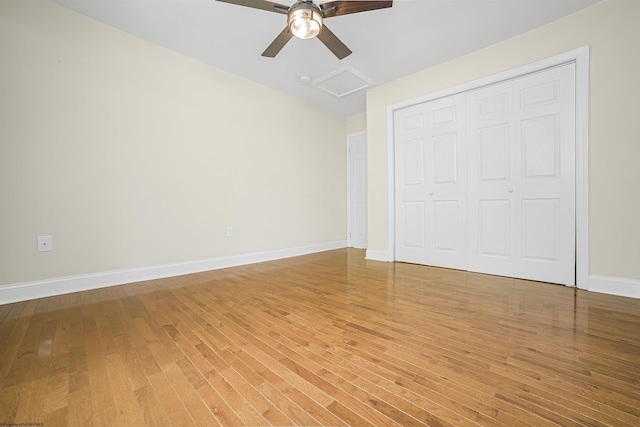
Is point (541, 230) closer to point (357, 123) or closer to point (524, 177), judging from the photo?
point (524, 177)

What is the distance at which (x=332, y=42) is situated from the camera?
2174 mm

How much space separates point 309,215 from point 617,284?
374 cm

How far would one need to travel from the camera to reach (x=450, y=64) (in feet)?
10.5

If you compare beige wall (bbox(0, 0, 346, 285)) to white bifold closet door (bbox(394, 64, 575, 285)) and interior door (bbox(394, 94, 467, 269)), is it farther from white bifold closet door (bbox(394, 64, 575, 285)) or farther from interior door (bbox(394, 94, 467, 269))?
white bifold closet door (bbox(394, 64, 575, 285))

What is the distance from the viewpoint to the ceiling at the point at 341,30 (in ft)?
7.64

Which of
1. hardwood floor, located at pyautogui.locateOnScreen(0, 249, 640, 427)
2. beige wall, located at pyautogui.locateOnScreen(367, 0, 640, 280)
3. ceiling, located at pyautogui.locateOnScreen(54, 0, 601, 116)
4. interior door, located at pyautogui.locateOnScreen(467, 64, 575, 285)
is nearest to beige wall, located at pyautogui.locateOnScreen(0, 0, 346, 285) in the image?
ceiling, located at pyautogui.locateOnScreen(54, 0, 601, 116)

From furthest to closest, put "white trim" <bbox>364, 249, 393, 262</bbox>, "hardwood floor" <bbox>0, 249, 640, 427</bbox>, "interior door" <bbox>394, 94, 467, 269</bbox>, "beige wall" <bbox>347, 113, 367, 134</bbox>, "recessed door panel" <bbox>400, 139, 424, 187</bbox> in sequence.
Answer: "beige wall" <bbox>347, 113, 367, 134</bbox>
"white trim" <bbox>364, 249, 393, 262</bbox>
"recessed door panel" <bbox>400, 139, 424, 187</bbox>
"interior door" <bbox>394, 94, 467, 269</bbox>
"hardwood floor" <bbox>0, 249, 640, 427</bbox>

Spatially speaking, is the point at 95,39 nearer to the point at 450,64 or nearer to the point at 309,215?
the point at 309,215

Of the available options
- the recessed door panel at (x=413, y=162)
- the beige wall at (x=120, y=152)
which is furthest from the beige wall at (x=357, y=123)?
the beige wall at (x=120, y=152)

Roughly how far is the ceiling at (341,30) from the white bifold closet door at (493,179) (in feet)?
1.88

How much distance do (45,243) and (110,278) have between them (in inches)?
23.6

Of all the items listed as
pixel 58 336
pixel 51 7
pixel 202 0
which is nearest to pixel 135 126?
pixel 51 7

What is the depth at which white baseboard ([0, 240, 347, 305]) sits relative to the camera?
2.15 metres

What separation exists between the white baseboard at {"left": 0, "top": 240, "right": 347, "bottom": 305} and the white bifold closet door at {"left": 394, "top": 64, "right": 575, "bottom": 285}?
243 centimetres
